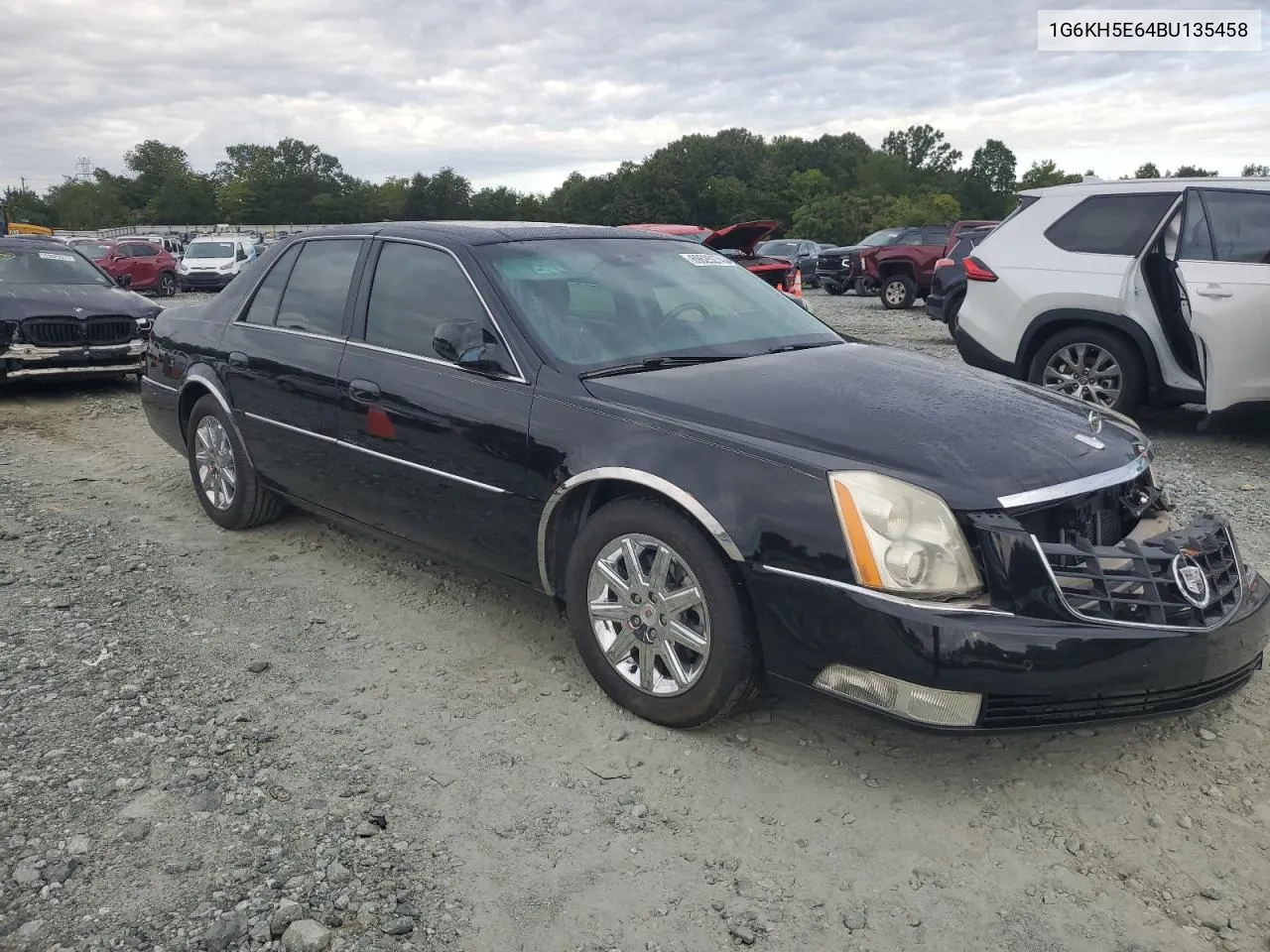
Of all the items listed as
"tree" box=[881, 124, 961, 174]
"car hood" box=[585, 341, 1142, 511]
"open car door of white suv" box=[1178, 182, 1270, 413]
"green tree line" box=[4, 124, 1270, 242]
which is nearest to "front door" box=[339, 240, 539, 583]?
"car hood" box=[585, 341, 1142, 511]

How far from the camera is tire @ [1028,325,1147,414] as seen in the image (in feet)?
22.9

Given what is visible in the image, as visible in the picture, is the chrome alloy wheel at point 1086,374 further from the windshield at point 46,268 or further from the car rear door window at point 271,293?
the windshield at point 46,268

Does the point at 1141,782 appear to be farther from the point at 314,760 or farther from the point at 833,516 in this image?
the point at 314,760

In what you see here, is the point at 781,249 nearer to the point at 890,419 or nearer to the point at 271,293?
the point at 271,293

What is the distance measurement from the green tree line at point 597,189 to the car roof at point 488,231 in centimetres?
7437

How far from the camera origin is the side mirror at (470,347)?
3.57 metres

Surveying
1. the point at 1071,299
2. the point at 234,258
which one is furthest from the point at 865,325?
the point at 234,258

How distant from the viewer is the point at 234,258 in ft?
93.9

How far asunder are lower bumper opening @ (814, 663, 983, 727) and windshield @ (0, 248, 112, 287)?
9.80 m

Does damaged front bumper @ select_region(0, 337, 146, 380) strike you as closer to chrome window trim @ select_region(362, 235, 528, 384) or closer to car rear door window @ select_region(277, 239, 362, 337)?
car rear door window @ select_region(277, 239, 362, 337)

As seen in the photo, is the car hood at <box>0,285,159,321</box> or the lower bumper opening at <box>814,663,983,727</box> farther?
the car hood at <box>0,285,159,321</box>

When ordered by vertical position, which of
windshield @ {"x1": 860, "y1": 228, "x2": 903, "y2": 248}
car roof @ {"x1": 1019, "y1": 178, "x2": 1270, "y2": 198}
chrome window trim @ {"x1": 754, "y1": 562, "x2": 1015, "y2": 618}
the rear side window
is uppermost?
windshield @ {"x1": 860, "y1": 228, "x2": 903, "y2": 248}

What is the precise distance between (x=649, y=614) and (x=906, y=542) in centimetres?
85

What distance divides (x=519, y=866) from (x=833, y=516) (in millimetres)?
1216
